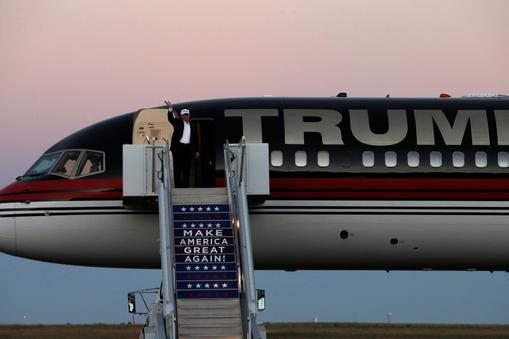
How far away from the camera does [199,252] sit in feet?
86.8

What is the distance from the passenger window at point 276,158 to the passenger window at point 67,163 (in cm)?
554

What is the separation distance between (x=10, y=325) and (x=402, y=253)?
25180 millimetres

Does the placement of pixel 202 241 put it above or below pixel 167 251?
above

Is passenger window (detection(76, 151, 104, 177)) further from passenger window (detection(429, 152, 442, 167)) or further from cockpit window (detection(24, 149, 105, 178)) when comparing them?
passenger window (detection(429, 152, 442, 167))

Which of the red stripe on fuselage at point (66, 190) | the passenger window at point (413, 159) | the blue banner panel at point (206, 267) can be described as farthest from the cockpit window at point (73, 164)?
the passenger window at point (413, 159)

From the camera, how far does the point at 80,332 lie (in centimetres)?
4509

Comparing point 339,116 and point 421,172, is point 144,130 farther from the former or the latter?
point 421,172

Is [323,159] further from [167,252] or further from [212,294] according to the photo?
[167,252]

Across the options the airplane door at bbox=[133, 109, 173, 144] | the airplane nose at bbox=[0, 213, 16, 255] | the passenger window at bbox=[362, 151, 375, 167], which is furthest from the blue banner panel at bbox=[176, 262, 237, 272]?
the airplane nose at bbox=[0, 213, 16, 255]

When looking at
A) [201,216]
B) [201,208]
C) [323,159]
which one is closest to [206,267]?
[201,216]

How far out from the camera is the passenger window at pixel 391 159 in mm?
32656

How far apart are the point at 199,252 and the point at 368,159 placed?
7914mm

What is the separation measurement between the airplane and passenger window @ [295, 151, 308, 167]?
0.09ft

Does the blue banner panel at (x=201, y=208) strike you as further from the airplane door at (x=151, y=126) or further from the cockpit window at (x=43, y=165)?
the cockpit window at (x=43, y=165)
